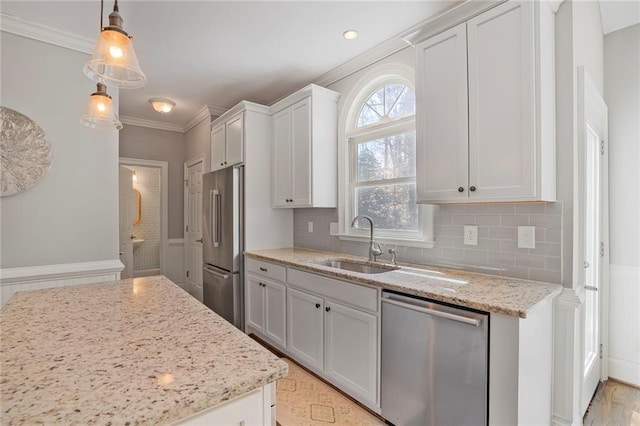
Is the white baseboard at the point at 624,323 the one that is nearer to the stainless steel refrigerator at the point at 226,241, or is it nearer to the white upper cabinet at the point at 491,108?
the white upper cabinet at the point at 491,108

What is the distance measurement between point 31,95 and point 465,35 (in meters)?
3.09

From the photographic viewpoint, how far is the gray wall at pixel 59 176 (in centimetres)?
236

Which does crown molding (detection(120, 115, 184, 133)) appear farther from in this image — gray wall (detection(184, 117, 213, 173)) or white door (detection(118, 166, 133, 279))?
white door (detection(118, 166, 133, 279))

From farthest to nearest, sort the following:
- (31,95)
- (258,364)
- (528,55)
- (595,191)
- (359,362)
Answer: (31,95), (595,191), (359,362), (528,55), (258,364)

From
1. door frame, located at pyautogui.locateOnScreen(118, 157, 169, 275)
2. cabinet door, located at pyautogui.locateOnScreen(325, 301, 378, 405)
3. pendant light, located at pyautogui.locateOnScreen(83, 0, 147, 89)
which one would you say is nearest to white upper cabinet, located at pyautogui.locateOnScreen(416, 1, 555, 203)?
cabinet door, located at pyautogui.locateOnScreen(325, 301, 378, 405)

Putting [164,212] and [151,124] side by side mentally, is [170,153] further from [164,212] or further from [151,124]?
[164,212]

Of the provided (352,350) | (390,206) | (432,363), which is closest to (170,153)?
(390,206)

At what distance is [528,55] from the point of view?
5.48ft

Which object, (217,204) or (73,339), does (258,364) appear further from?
(217,204)

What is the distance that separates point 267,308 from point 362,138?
72.0 inches

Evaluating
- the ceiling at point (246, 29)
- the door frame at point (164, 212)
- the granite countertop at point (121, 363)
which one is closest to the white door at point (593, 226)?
the ceiling at point (246, 29)

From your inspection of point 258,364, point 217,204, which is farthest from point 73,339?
point 217,204

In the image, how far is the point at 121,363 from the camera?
0.85 metres

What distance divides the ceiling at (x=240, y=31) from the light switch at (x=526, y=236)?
154 cm
